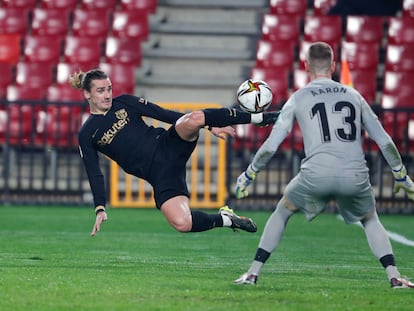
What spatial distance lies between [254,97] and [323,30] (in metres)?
10.8

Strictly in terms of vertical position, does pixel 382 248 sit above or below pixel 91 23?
below

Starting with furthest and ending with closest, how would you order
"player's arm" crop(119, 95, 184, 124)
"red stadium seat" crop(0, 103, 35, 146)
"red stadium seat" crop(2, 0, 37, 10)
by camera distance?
"red stadium seat" crop(2, 0, 37, 10) → "red stadium seat" crop(0, 103, 35, 146) → "player's arm" crop(119, 95, 184, 124)

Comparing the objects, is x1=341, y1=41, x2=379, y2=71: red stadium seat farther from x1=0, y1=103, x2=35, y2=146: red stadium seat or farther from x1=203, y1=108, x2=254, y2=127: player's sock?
x1=203, y1=108, x2=254, y2=127: player's sock

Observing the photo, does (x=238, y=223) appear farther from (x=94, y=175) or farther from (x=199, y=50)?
(x=199, y=50)

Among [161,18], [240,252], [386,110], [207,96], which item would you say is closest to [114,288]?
[240,252]

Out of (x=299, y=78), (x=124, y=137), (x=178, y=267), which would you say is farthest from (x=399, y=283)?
(x=299, y=78)

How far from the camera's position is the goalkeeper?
7867 millimetres

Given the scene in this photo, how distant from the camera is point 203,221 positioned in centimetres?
970

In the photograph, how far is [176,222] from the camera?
31.7ft

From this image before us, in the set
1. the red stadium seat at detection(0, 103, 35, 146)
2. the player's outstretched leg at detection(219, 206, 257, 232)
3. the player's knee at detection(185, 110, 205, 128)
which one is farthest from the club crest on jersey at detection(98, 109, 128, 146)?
the red stadium seat at detection(0, 103, 35, 146)

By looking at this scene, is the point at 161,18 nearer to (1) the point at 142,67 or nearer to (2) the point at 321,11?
(1) the point at 142,67

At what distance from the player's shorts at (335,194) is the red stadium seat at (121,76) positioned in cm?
1105

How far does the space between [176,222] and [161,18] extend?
39.1ft

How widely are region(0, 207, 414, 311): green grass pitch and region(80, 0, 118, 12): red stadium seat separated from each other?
6396 millimetres
